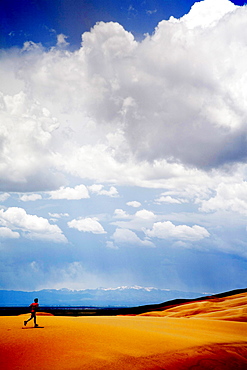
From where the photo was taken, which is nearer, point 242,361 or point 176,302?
point 242,361

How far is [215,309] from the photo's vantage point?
115 ft

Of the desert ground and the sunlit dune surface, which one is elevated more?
the desert ground

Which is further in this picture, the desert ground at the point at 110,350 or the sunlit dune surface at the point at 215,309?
the sunlit dune surface at the point at 215,309

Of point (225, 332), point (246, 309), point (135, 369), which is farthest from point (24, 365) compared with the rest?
point (246, 309)

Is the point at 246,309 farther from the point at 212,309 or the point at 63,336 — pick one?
the point at 63,336

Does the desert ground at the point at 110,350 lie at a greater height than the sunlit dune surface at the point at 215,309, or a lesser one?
greater

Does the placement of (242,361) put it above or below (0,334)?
below

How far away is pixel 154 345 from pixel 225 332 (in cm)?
898

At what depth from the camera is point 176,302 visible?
148 feet

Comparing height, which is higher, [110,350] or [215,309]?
[110,350]

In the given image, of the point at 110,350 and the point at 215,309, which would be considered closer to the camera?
the point at 110,350

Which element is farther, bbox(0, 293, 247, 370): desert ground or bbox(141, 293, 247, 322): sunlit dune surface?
bbox(141, 293, 247, 322): sunlit dune surface

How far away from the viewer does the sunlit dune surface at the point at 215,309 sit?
102 ft

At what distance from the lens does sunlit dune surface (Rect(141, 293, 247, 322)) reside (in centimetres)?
3108
